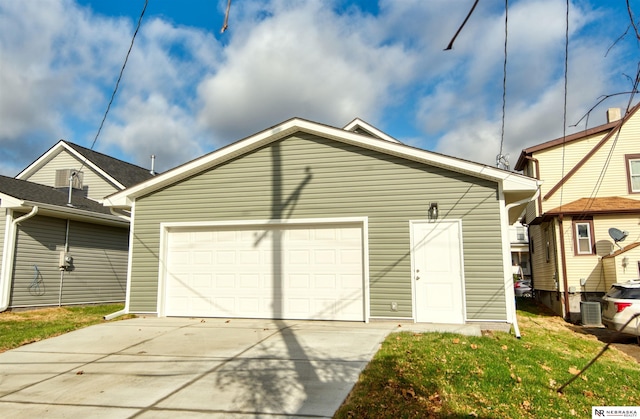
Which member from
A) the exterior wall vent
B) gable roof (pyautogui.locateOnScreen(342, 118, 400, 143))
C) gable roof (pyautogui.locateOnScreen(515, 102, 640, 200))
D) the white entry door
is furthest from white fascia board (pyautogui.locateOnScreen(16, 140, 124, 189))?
gable roof (pyautogui.locateOnScreen(515, 102, 640, 200))

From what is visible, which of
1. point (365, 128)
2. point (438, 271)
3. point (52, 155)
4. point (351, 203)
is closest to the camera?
point (438, 271)

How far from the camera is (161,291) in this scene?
33.4ft

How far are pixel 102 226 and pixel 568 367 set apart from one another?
1386 centimetres

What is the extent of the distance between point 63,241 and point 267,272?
24.2 feet

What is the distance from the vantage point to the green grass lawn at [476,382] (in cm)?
441

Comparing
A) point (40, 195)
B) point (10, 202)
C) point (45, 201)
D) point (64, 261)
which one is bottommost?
point (64, 261)

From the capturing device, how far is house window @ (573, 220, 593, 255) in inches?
551

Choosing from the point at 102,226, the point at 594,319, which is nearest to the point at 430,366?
the point at 594,319

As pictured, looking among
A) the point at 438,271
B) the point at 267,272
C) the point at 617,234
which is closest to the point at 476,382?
the point at 438,271

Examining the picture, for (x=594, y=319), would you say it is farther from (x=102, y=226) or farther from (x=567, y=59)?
(x=102, y=226)

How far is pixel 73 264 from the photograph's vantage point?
44.5ft

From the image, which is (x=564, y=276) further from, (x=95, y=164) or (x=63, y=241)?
(x=95, y=164)

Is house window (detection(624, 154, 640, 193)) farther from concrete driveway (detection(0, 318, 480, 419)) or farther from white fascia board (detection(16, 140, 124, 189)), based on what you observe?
white fascia board (detection(16, 140, 124, 189))

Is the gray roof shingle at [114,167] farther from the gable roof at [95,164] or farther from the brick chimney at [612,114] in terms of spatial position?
the brick chimney at [612,114]
